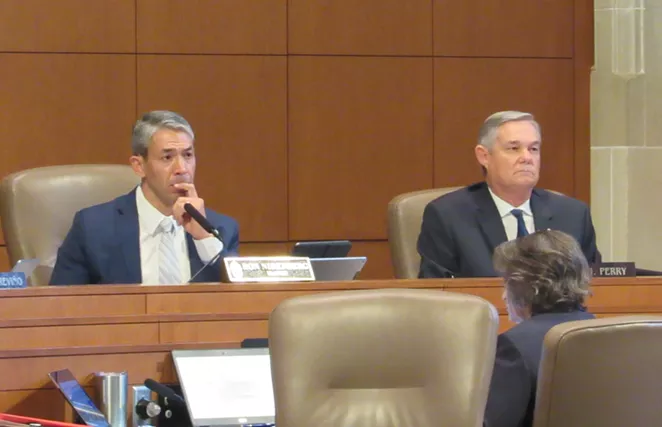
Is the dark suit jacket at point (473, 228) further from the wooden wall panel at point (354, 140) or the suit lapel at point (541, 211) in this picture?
the wooden wall panel at point (354, 140)

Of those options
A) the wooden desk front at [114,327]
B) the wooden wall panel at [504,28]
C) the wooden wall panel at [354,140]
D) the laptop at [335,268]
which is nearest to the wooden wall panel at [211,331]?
the wooden desk front at [114,327]

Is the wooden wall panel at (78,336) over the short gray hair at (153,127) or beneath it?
beneath

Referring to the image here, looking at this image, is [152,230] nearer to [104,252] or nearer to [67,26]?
[104,252]

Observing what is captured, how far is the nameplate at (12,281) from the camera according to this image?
336 centimetres

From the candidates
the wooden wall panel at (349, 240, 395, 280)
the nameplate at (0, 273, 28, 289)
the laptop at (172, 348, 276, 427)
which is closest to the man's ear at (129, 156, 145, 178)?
the nameplate at (0, 273, 28, 289)

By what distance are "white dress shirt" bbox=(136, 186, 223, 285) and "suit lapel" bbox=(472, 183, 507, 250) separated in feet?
3.36

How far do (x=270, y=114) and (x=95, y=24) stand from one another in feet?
3.32

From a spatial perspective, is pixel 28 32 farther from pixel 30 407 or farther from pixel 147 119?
pixel 30 407

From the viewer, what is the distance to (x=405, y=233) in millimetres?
4809

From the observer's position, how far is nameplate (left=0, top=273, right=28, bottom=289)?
336 centimetres

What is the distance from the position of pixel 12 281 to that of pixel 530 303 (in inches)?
55.7

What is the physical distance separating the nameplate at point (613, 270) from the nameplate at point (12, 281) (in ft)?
6.04

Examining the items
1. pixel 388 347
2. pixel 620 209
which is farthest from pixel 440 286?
pixel 620 209

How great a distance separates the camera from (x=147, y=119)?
4.57m
